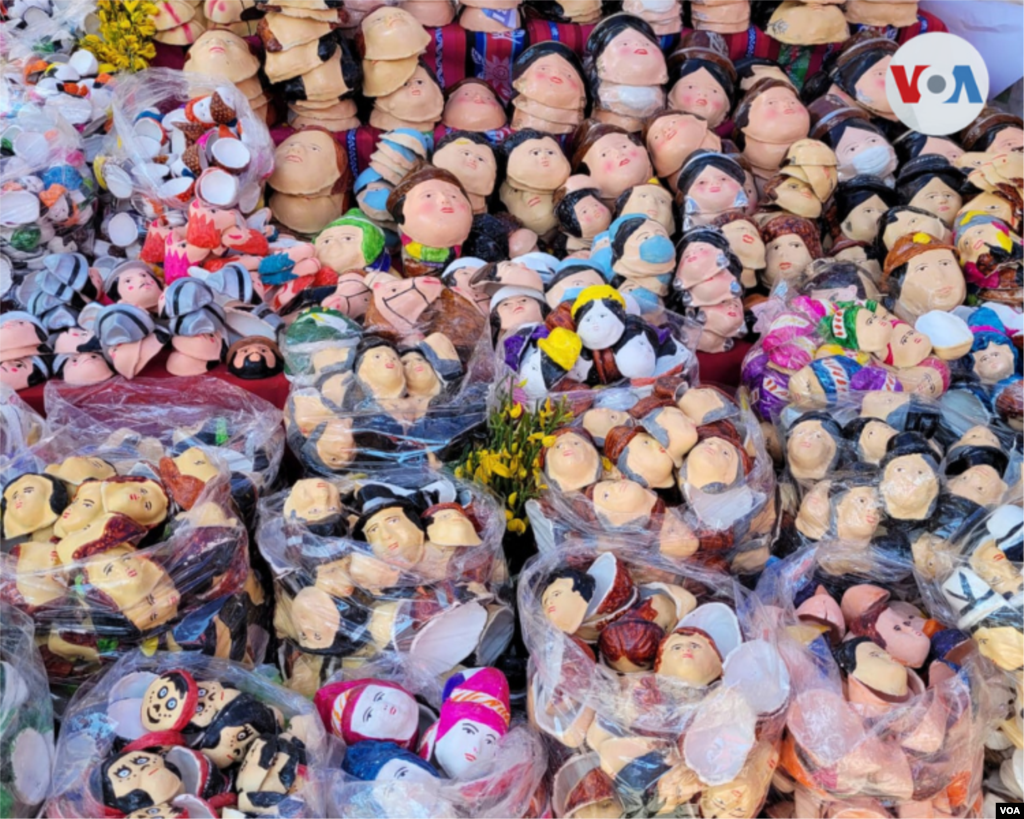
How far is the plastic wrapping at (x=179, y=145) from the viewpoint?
2.64m

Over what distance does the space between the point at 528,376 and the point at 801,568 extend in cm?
72

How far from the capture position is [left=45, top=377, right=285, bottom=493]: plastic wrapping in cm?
211

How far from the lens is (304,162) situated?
281cm

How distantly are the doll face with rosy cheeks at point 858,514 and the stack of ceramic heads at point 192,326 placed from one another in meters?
1.51

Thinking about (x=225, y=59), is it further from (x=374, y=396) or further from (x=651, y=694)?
(x=651, y=694)

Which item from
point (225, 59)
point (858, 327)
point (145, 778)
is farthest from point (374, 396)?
point (225, 59)

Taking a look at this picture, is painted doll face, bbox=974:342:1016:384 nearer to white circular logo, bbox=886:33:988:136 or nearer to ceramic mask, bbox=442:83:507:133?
white circular logo, bbox=886:33:988:136

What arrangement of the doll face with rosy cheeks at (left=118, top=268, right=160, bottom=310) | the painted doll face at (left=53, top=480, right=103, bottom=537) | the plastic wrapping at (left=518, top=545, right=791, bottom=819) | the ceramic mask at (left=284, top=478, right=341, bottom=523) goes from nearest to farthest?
the plastic wrapping at (left=518, top=545, right=791, bottom=819) < the painted doll face at (left=53, top=480, right=103, bottom=537) < the ceramic mask at (left=284, top=478, right=341, bottom=523) < the doll face with rosy cheeks at (left=118, top=268, right=160, bottom=310)

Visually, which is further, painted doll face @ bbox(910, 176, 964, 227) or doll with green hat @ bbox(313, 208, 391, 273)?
painted doll face @ bbox(910, 176, 964, 227)

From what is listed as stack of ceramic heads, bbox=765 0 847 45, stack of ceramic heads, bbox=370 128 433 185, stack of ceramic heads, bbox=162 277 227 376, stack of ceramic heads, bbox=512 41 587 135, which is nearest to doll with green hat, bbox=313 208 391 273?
stack of ceramic heads, bbox=370 128 433 185

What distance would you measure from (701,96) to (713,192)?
49 centimetres

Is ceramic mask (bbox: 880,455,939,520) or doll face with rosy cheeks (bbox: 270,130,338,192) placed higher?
doll face with rosy cheeks (bbox: 270,130,338,192)

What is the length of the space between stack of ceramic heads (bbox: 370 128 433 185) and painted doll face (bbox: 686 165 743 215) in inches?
31.0

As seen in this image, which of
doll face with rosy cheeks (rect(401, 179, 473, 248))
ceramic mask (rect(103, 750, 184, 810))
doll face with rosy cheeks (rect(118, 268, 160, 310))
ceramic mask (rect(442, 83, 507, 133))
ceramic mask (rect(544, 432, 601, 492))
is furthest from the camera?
ceramic mask (rect(442, 83, 507, 133))
